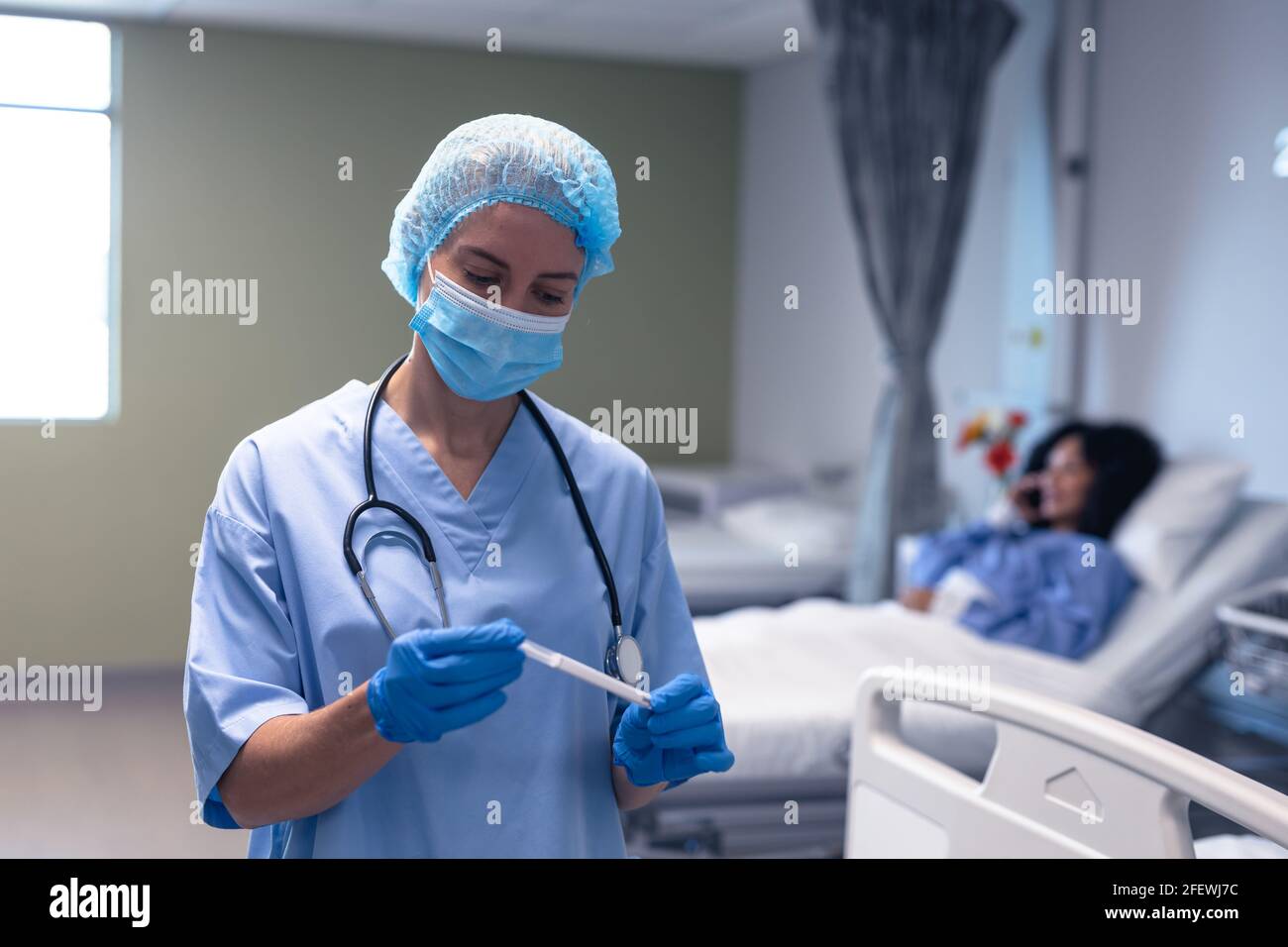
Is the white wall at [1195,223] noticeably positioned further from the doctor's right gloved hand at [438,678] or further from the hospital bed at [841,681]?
the doctor's right gloved hand at [438,678]

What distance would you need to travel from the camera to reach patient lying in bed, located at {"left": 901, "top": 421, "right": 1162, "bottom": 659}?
110 inches

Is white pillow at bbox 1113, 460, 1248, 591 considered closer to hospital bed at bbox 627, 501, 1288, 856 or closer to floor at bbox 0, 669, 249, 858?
hospital bed at bbox 627, 501, 1288, 856

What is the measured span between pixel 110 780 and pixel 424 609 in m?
1.48

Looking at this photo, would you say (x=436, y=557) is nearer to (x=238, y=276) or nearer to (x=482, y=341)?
(x=482, y=341)

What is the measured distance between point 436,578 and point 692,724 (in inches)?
9.0

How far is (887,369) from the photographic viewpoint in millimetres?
3658

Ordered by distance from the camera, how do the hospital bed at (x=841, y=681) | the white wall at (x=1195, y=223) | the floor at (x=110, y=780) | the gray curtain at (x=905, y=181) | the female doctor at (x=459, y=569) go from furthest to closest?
1. the gray curtain at (x=905, y=181)
2. the white wall at (x=1195, y=223)
3. the hospital bed at (x=841, y=681)
4. the floor at (x=110, y=780)
5. the female doctor at (x=459, y=569)

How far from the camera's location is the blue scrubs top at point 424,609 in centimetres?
93

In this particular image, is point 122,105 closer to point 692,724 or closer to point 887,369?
point 692,724

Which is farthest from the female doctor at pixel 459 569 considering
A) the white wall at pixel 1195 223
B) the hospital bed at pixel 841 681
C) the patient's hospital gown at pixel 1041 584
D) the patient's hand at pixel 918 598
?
the white wall at pixel 1195 223

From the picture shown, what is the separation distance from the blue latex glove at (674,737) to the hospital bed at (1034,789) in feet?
1.43

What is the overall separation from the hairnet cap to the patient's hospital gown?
2.06 m

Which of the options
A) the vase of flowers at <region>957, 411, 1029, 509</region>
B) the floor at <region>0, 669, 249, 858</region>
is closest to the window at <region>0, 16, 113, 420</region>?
the floor at <region>0, 669, 249, 858</region>
